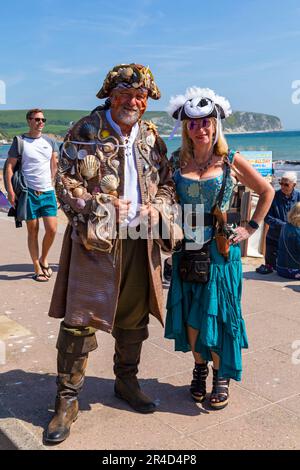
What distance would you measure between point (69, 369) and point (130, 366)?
1.49 ft

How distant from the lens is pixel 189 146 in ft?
10.9

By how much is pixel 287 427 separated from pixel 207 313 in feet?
2.57

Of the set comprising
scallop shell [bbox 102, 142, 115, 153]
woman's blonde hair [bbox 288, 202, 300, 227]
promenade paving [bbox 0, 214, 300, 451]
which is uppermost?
scallop shell [bbox 102, 142, 115, 153]

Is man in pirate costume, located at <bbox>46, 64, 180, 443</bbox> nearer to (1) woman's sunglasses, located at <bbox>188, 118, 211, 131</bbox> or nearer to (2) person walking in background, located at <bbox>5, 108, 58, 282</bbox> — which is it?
(1) woman's sunglasses, located at <bbox>188, 118, 211, 131</bbox>

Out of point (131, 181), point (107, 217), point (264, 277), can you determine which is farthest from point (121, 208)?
point (264, 277)

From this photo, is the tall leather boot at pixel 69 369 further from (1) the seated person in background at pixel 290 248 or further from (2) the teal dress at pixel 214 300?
(1) the seated person in background at pixel 290 248

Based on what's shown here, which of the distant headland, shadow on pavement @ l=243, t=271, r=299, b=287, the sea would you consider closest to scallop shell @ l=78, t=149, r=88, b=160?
the sea

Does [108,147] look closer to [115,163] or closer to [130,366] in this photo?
[115,163]

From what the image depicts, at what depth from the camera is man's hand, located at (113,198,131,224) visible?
2902 millimetres

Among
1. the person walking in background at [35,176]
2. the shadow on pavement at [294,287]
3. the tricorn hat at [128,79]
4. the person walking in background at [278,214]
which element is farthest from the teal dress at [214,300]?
the person walking in background at [278,214]

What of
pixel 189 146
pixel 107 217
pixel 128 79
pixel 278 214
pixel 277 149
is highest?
pixel 277 149

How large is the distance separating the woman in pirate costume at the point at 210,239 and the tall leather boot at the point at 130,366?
254 mm

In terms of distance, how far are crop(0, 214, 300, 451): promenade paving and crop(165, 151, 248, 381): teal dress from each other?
34 cm

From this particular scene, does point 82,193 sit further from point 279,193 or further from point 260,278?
point 279,193
